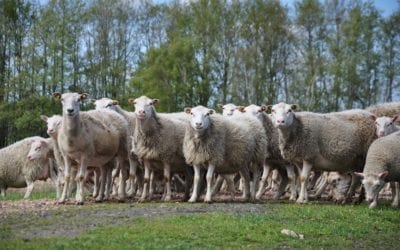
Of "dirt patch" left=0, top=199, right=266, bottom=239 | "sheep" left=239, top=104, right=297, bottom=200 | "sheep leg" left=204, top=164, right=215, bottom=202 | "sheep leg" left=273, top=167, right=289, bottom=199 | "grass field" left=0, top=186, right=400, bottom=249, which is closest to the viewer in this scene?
"grass field" left=0, top=186, right=400, bottom=249

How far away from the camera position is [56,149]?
1988cm

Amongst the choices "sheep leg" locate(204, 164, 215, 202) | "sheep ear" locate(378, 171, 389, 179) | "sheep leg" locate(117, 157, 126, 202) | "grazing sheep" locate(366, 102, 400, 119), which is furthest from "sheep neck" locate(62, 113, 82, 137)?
"grazing sheep" locate(366, 102, 400, 119)

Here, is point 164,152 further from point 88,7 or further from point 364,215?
point 88,7

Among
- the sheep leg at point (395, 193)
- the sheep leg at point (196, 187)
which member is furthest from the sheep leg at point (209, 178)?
the sheep leg at point (395, 193)

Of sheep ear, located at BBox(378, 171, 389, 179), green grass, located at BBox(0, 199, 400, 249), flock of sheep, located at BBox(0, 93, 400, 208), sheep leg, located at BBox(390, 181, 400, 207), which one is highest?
flock of sheep, located at BBox(0, 93, 400, 208)

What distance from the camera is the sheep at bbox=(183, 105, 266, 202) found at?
59.9 feet

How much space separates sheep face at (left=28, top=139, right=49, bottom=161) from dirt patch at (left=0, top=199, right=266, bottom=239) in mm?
5843

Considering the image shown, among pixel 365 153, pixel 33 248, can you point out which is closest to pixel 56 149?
pixel 365 153

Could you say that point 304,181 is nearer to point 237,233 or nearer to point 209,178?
point 209,178

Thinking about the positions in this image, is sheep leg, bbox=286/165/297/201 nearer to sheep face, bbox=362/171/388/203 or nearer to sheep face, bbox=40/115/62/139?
sheep face, bbox=362/171/388/203

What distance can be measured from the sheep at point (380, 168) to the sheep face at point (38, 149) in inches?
444

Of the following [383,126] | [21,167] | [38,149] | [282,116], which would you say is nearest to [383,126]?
[383,126]

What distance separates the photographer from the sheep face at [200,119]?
18016mm

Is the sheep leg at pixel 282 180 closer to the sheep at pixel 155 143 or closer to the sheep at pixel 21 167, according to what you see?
the sheep at pixel 155 143
